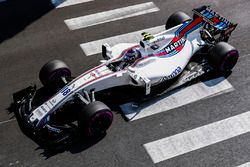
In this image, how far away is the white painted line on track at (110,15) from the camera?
51.3 feet

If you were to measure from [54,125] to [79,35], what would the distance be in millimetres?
5121

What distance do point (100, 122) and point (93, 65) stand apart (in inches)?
130

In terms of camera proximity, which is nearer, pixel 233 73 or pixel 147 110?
pixel 147 110

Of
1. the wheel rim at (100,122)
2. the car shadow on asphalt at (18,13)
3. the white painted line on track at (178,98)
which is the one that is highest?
the wheel rim at (100,122)

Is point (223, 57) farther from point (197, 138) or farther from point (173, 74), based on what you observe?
point (197, 138)

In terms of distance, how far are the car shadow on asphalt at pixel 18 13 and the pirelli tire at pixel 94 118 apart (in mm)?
6080

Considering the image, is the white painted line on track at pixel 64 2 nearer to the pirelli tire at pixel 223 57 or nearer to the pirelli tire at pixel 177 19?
the pirelli tire at pixel 177 19

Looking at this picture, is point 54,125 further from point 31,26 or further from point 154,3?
point 154,3

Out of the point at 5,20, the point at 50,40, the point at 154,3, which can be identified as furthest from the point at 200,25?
the point at 5,20

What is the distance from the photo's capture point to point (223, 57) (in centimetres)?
1245

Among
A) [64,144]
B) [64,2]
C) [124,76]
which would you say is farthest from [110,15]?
[64,144]

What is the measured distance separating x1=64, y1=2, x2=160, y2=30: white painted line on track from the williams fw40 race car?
2.80 meters

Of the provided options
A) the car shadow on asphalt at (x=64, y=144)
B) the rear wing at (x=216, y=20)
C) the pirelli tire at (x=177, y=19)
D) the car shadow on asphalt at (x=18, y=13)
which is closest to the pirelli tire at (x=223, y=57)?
the rear wing at (x=216, y=20)

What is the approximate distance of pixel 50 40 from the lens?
1480 centimetres
